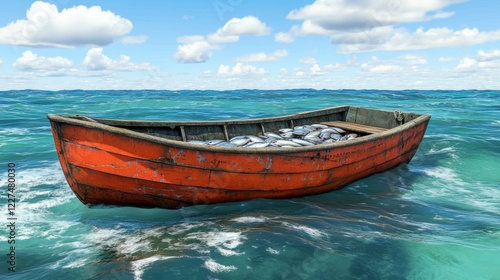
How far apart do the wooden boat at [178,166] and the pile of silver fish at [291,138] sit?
44.2 inches

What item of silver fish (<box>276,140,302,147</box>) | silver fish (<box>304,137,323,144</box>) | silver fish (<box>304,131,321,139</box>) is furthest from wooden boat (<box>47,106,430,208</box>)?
silver fish (<box>304,131,321,139</box>)

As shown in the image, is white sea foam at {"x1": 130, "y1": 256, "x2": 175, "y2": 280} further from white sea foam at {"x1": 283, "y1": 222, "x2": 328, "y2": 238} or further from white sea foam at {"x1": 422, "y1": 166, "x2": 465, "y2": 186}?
white sea foam at {"x1": 422, "y1": 166, "x2": 465, "y2": 186}

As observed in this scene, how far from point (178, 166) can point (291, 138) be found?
4.34 meters

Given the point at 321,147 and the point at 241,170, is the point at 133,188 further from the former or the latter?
the point at 321,147

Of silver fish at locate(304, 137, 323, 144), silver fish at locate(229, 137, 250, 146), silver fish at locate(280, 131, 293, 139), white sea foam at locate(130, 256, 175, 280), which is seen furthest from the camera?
silver fish at locate(280, 131, 293, 139)

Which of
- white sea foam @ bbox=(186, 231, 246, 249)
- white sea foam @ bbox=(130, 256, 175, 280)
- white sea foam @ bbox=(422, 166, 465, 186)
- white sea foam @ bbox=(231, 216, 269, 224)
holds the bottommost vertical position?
white sea foam @ bbox=(422, 166, 465, 186)

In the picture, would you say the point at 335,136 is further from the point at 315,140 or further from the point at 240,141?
the point at 240,141

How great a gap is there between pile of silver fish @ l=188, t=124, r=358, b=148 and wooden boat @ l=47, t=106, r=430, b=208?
3.68ft

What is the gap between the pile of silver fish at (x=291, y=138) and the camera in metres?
8.86

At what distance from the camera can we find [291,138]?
10.1 metres

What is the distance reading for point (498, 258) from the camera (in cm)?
616

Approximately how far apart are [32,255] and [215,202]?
3.42 meters

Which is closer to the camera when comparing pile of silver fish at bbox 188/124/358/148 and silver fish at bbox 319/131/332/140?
pile of silver fish at bbox 188/124/358/148

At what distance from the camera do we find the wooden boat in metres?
6.27
